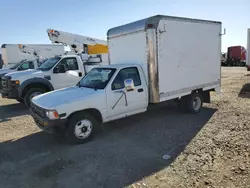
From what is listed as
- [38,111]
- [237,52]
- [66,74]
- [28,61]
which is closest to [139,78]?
[38,111]

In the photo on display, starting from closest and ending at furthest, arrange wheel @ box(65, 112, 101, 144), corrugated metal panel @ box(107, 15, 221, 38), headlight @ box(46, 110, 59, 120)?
headlight @ box(46, 110, 59, 120)
wheel @ box(65, 112, 101, 144)
corrugated metal panel @ box(107, 15, 221, 38)

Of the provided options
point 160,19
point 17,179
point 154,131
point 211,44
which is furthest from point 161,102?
point 17,179

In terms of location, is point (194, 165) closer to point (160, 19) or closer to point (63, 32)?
point (160, 19)

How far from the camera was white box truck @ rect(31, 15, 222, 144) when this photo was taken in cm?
497

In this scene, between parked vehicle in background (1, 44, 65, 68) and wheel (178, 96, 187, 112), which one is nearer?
wheel (178, 96, 187, 112)

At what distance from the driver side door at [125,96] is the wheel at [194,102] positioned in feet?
6.26

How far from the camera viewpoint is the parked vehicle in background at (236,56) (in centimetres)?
3341

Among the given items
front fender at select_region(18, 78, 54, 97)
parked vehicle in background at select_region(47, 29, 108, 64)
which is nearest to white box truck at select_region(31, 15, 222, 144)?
front fender at select_region(18, 78, 54, 97)

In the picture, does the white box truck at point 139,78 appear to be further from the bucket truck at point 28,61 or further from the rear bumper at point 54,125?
the bucket truck at point 28,61

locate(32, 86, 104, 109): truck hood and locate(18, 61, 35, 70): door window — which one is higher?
locate(18, 61, 35, 70): door window

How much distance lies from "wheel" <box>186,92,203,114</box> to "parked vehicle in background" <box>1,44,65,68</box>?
43.8ft

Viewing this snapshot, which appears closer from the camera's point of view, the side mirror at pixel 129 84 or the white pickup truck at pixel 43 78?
the side mirror at pixel 129 84

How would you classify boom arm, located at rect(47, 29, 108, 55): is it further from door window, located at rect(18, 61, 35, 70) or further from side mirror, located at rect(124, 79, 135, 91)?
side mirror, located at rect(124, 79, 135, 91)

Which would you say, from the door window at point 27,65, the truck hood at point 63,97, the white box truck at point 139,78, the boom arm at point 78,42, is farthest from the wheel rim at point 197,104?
the door window at point 27,65
